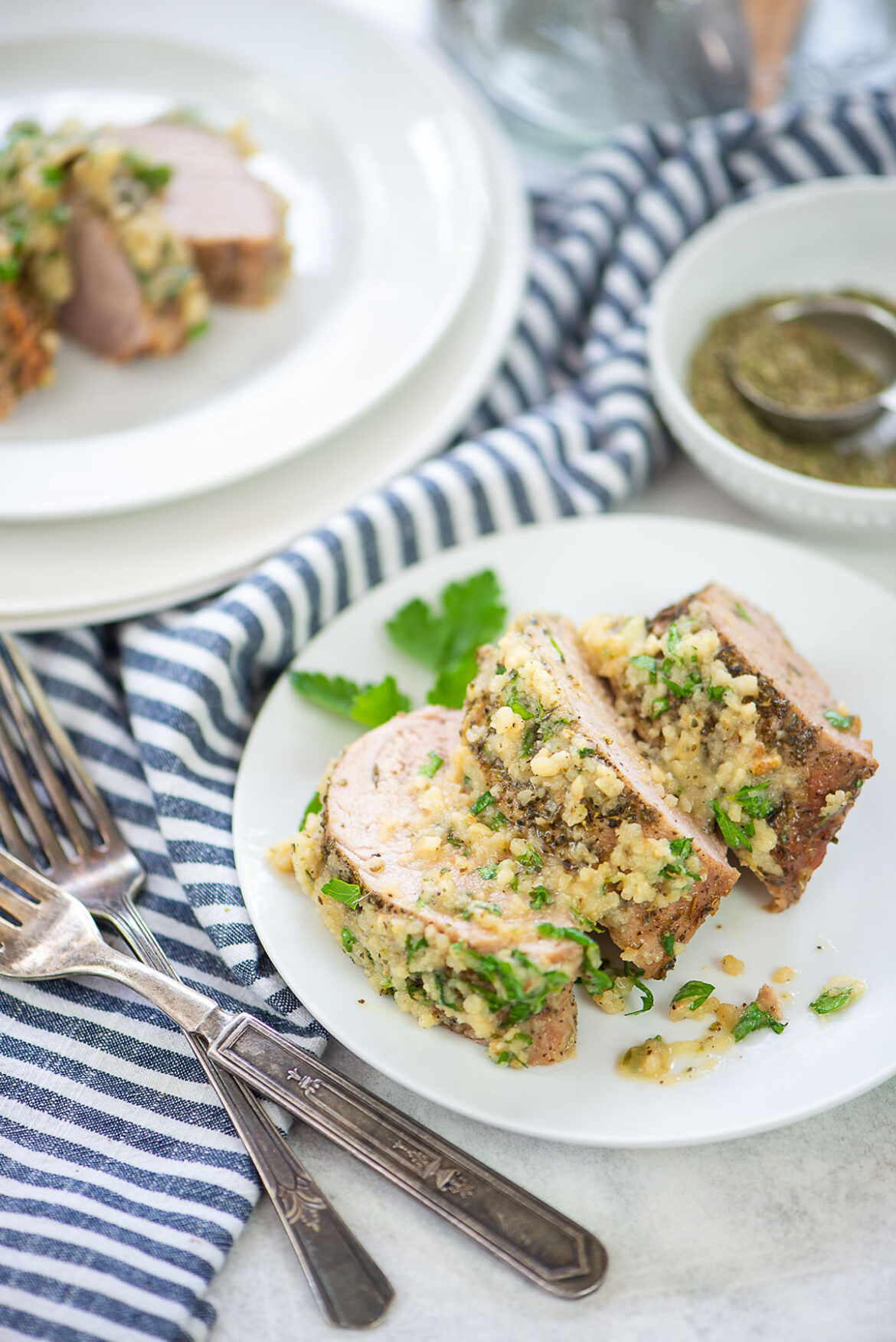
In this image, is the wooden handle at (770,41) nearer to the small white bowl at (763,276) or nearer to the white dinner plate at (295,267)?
the small white bowl at (763,276)

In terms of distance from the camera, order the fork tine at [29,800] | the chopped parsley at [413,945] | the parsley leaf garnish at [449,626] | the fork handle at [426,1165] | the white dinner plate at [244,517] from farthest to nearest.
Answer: the white dinner plate at [244,517] → the parsley leaf garnish at [449,626] → the fork tine at [29,800] → the chopped parsley at [413,945] → the fork handle at [426,1165]

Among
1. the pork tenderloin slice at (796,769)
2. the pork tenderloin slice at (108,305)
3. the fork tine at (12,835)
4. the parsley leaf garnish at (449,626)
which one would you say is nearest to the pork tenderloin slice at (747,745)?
the pork tenderloin slice at (796,769)

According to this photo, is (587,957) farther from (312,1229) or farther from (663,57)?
(663,57)

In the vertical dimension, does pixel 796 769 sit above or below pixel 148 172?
below

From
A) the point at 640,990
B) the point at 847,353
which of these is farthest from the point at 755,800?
the point at 847,353

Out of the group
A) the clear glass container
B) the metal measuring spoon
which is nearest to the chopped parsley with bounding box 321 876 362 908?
the metal measuring spoon

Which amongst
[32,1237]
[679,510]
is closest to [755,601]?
[679,510]

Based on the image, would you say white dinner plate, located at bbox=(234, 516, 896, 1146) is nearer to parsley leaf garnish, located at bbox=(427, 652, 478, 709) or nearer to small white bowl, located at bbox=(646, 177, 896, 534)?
parsley leaf garnish, located at bbox=(427, 652, 478, 709)
